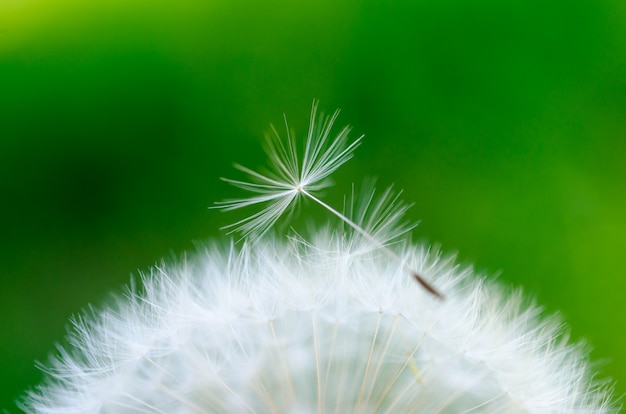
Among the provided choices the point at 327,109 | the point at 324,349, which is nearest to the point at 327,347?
the point at 324,349

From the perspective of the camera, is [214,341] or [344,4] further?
[344,4]

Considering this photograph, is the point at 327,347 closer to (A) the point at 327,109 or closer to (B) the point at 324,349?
(B) the point at 324,349

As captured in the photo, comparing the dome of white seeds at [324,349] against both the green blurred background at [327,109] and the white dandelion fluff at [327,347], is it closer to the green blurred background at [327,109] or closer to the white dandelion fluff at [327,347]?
the white dandelion fluff at [327,347]

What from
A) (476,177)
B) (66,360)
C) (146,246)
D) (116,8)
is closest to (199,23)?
(116,8)

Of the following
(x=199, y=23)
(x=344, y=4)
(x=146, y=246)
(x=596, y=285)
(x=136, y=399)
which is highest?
(x=344, y=4)

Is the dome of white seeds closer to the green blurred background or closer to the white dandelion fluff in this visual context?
the white dandelion fluff

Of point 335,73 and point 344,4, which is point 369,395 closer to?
point 335,73

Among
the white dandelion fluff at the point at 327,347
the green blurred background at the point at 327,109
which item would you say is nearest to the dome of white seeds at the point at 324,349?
the white dandelion fluff at the point at 327,347
